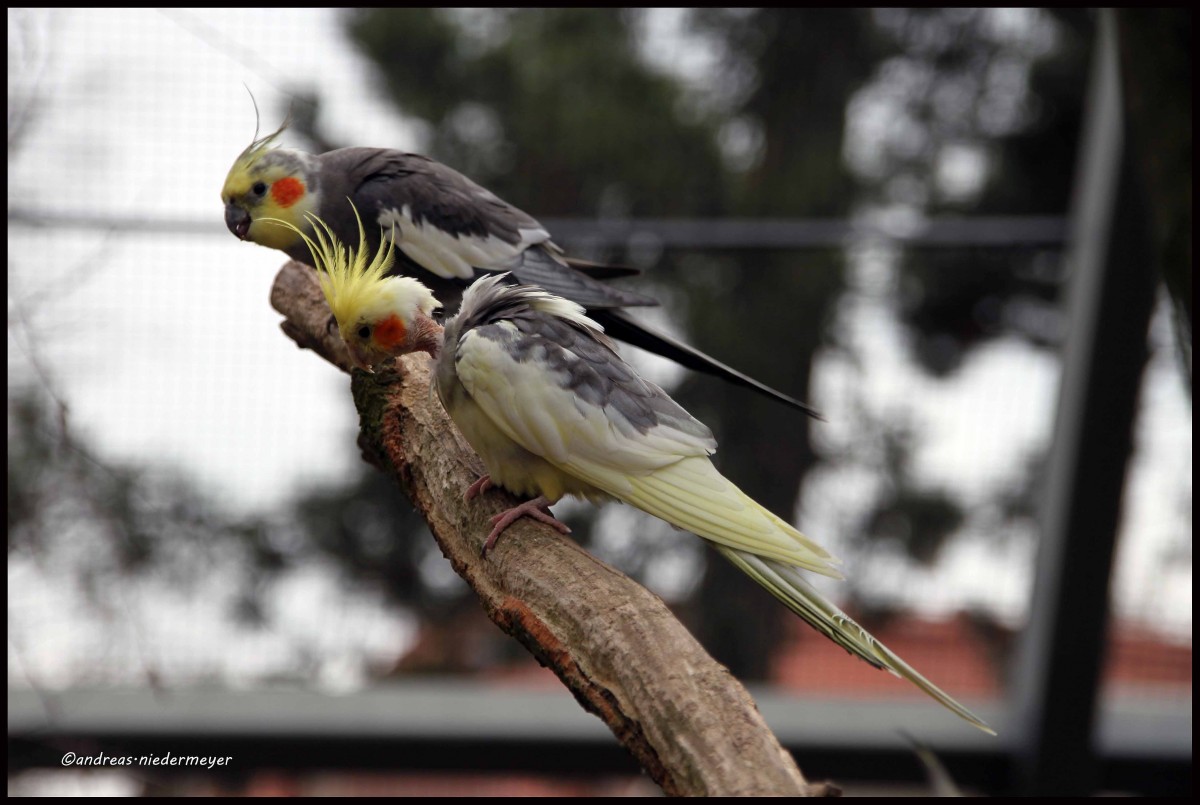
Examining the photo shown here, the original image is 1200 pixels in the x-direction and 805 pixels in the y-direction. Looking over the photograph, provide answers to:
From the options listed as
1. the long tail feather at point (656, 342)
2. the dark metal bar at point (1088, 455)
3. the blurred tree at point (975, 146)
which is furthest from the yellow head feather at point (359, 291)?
the blurred tree at point (975, 146)

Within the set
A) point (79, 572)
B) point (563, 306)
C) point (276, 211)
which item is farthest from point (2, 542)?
point (563, 306)

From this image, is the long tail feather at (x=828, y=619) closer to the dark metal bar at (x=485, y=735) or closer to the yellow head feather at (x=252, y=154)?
the yellow head feather at (x=252, y=154)

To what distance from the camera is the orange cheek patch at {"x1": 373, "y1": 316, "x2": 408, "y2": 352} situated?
1759 mm

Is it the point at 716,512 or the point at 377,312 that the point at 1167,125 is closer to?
the point at 716,512

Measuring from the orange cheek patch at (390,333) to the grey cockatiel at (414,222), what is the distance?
1.49 feet

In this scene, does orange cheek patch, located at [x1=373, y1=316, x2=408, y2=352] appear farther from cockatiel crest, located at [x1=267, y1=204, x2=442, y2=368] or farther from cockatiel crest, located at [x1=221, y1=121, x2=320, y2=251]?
cockatiel crest, located at [x1=221, y1=121, x2=320, y2=251]

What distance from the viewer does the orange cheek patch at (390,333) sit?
5.77 feet

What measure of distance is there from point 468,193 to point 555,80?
2248 mm

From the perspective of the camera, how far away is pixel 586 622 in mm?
1371

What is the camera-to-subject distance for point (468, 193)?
7.44ft

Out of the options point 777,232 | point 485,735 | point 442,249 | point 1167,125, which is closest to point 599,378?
point 442,249

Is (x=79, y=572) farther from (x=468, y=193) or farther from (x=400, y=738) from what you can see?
(x=468, y=193)

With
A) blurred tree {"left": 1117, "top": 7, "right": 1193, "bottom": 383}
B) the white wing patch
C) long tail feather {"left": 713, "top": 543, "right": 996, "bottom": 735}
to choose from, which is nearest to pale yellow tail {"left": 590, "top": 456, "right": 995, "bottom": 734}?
long tail feather {"left": 713, "top": 543, "right": 996, "bottom": 735}

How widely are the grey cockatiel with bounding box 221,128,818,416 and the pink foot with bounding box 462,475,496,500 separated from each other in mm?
548
